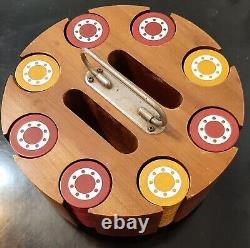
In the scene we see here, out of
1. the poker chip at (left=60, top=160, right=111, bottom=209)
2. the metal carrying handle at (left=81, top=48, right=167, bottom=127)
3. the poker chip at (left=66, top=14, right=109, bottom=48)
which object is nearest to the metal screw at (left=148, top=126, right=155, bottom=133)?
the metal carrying handle at (left=81, top=48, right=167, bottom=127)

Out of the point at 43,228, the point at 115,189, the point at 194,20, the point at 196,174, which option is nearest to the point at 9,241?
the point at 43,228

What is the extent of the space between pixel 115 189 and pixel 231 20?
68 centimetres

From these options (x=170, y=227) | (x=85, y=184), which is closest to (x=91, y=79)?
(x=85, y=184)

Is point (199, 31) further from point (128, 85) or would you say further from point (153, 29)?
point (128, 85)

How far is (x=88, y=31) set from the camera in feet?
3.92

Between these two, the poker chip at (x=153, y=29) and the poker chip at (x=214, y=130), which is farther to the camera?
the poker chip at (x=153, y=29)

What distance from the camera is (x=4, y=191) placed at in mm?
1262

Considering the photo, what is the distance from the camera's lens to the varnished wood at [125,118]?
101 cm

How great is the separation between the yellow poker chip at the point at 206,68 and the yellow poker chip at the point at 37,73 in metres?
0.27

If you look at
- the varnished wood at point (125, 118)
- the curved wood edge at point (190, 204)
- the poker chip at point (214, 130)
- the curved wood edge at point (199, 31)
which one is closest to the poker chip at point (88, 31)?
the varnished wood at point (125, 118)

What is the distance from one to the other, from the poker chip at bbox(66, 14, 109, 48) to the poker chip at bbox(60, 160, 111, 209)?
28 cm

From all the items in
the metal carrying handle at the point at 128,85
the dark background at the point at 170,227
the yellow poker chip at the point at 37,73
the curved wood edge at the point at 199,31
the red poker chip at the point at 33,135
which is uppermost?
the curved wood edge at the point at 199,31

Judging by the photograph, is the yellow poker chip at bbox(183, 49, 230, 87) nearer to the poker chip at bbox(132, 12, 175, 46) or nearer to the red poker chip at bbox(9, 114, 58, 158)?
the poker chip at bbox(132, 12, 175, 46)

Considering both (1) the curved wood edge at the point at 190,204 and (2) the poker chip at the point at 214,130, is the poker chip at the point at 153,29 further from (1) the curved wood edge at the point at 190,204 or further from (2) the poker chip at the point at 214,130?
(1) the curved wood edge at the point at 190,204
